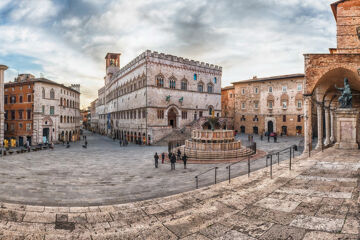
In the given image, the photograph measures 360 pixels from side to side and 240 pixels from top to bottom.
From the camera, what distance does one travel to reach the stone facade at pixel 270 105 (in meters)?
43.3

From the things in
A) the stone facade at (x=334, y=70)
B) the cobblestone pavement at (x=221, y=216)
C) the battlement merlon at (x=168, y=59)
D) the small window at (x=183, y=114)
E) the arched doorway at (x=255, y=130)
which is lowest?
the cobblestone pavement at (x=221, y=216)

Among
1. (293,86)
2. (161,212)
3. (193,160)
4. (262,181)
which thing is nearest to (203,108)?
(293,86)

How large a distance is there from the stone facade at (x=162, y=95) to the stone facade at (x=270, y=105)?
23.6 ft

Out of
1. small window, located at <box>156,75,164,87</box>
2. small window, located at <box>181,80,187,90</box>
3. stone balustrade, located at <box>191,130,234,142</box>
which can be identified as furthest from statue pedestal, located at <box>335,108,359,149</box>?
small window, located at <box>181,80,187,90</box>

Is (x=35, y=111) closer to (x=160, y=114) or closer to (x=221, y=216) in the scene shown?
(x=160, y=114)

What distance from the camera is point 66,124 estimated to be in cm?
4125

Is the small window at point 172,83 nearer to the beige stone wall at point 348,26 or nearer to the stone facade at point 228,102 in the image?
the stone facade at point 228,102

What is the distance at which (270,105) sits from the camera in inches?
1853

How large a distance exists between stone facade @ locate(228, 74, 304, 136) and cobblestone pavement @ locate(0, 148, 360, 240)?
3916cm

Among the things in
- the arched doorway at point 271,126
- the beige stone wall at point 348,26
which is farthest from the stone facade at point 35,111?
the arched doorway at point 271,126

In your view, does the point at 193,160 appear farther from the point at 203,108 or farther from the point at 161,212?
the point at 203,108

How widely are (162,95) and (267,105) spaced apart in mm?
24238

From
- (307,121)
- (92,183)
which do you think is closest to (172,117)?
(307,121)

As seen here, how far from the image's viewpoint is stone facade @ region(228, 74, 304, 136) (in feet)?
142
